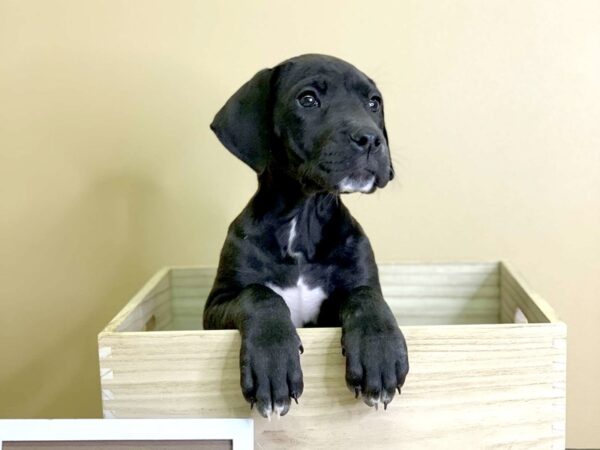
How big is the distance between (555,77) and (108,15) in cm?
113

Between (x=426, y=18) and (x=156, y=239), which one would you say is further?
(x=156, y=239)

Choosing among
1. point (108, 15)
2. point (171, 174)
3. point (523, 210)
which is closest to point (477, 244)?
point (523, 210)

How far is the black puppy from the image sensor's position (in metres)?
0.99

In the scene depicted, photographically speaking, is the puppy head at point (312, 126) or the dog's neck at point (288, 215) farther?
the dog's neck at point (288, 215)

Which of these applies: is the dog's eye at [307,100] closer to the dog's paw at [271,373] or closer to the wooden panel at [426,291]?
the dog's paw at [271,373]

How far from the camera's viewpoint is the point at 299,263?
1259 millimetres

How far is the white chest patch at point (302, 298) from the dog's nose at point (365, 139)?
1.00 feet

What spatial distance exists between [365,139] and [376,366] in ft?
1.13

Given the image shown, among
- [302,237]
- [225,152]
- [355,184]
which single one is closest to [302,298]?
[302,237]

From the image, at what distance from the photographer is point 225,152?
178cm

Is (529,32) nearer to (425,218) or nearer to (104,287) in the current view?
(425,218)

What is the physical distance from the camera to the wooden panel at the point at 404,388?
1.03m

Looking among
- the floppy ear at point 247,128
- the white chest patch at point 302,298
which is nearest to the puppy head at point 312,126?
the floppy ear at point 247,128

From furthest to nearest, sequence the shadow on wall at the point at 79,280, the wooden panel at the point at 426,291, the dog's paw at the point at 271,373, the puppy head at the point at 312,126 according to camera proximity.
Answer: the shadow on wall at the point at 79,280, the wooden panel at the point at 426,291, the puppy head at the point at 312,126, the dog's paw at the point at 271,373
